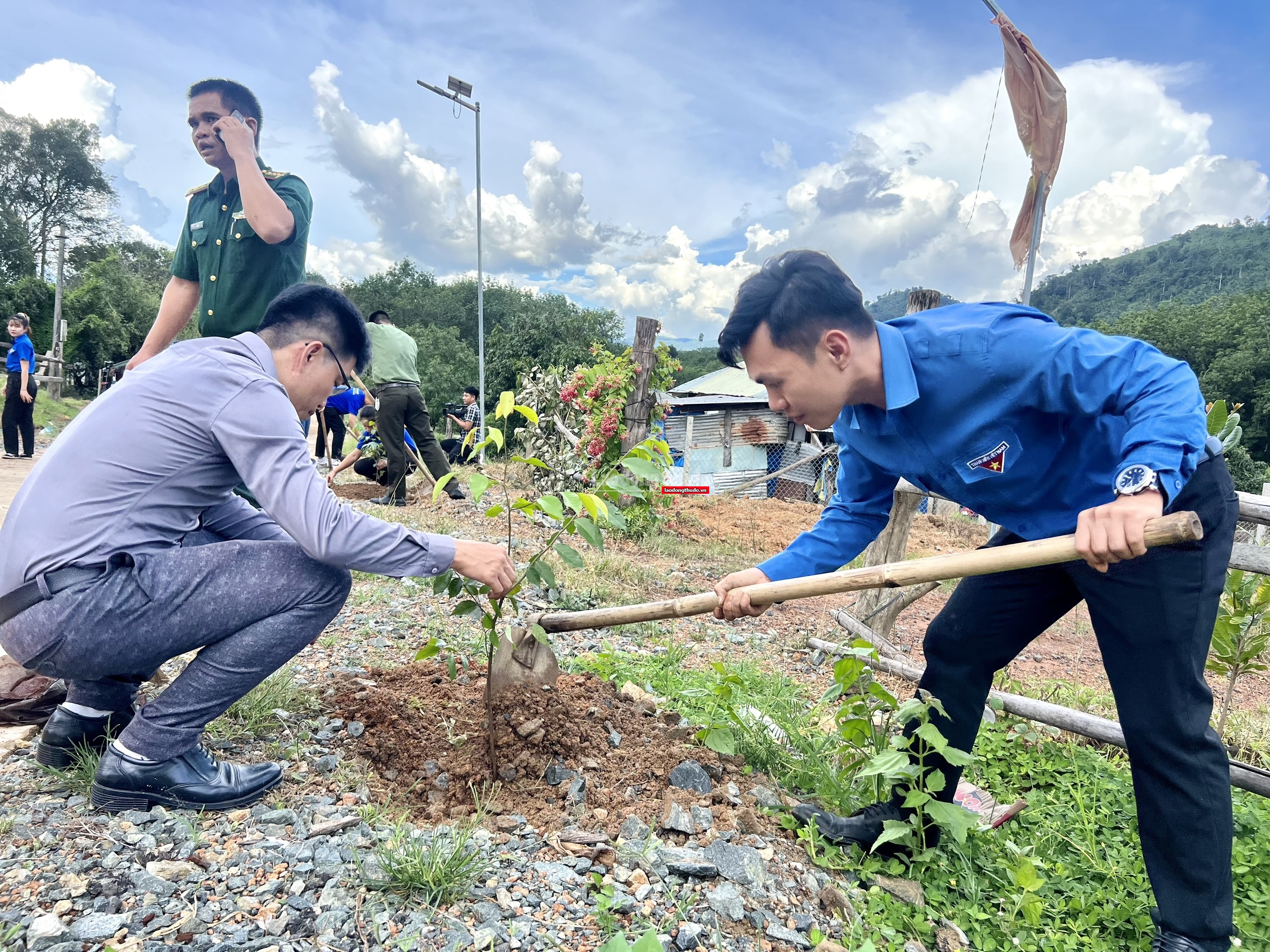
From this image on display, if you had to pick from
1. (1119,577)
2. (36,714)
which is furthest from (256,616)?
(1119,577)

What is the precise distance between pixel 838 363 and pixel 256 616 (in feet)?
5.59

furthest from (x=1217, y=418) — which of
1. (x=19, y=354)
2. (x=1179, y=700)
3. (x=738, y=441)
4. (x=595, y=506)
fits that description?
(x=738, y=441)

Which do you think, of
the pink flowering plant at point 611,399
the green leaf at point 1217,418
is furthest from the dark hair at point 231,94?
the pink flowering plant at point 611,399

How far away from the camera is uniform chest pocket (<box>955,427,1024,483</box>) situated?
1.89 meters

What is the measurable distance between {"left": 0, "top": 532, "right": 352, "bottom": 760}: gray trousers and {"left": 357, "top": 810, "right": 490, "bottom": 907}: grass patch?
0.63 meters

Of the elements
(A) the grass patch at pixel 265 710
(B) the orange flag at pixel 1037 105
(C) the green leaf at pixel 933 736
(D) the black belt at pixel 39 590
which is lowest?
(A) the grass patch at pixel 265 710

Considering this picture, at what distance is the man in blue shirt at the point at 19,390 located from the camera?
29.8 feet

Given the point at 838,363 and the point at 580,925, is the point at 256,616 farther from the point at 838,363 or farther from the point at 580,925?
the point at 838,363

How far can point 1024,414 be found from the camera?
1890mm

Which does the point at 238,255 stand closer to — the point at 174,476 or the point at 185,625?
the point at 174,476

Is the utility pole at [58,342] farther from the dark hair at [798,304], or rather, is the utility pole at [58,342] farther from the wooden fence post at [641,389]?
the dark hair at [798,304]

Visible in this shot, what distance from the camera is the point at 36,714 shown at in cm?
245

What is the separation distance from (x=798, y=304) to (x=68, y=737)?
238 cm

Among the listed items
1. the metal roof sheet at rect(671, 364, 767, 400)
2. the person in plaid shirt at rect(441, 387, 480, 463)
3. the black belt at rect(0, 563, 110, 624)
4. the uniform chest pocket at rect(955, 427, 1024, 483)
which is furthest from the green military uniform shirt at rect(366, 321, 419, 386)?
the metal roof sheet at rect(671, 364, 767, 400)
